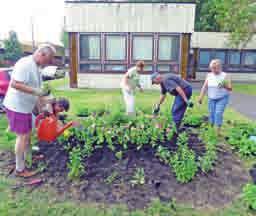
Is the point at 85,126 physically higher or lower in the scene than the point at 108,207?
higher

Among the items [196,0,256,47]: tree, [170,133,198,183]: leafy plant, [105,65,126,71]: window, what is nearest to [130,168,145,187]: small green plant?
[170,133,198,183]: leafy plant

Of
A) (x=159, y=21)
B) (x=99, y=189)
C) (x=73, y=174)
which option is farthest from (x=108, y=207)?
(x=159, y=21)

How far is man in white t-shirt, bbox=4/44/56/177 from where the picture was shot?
114 inches

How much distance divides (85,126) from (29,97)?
1215mm

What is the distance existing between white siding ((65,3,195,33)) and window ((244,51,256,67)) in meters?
10.1

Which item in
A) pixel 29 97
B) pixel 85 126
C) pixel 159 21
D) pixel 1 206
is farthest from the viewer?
pixel 159 21

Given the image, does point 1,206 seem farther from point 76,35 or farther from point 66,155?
point 76,35

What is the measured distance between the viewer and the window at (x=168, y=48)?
40.4 feet

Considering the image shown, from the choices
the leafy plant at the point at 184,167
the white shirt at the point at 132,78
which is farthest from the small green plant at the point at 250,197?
the white shirt at the point at 132,78

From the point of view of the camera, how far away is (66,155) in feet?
12.0

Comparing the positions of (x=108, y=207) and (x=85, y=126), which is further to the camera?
(x=85, y=126)

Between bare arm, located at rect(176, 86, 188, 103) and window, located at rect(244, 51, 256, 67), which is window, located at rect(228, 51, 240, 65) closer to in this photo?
window, located at rect(244, 51, 256, 67)

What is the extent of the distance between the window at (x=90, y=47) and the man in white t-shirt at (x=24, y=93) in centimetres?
962

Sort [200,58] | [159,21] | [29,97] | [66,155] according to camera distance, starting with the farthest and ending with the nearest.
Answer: [200,58], [159,21], [66,155], [29,97]
